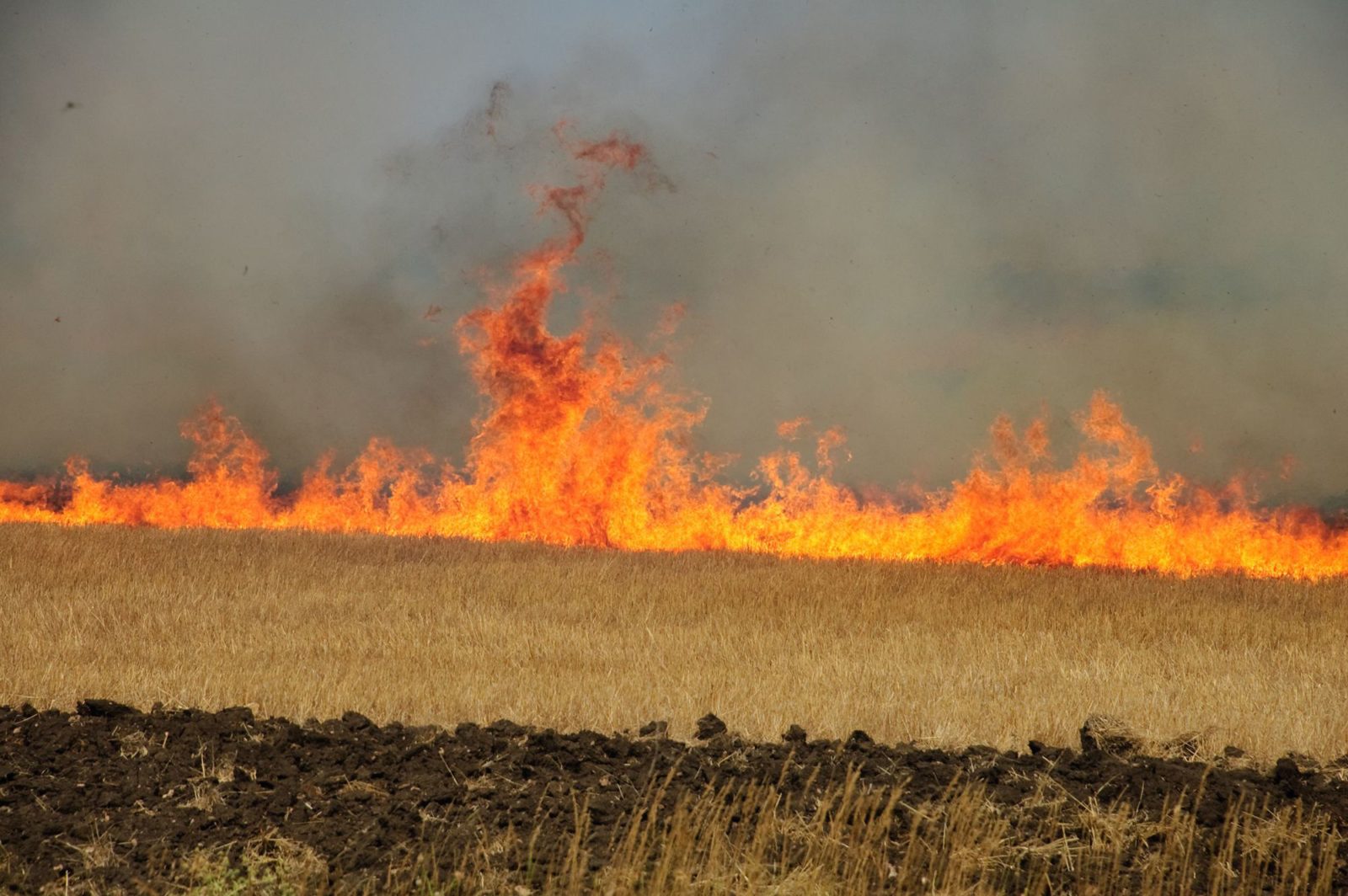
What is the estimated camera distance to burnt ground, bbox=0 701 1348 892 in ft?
19.6

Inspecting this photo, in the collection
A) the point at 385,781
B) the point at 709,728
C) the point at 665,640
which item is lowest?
the point at 385,781

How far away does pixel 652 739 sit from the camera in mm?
8000

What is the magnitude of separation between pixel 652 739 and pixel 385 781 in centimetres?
179

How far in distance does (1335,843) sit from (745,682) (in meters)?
4.94

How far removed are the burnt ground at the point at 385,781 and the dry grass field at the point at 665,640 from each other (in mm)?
869

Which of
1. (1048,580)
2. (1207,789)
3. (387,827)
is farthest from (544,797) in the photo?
(1048,580)

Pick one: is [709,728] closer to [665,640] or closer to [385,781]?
[385,781]

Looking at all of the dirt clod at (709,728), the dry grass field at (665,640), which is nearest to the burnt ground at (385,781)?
the dirt clod at (709,728)

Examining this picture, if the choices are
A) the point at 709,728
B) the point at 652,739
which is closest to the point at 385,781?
the point at 652,739

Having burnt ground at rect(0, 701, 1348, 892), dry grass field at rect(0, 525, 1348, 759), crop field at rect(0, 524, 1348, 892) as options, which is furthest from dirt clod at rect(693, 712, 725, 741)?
dry grass field at rect(0, 525, 1348, 759)

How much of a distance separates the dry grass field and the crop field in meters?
0.07

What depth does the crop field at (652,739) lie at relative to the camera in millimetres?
5844

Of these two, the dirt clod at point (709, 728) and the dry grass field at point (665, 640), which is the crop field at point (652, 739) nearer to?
the dry grass field at point (665, 640)

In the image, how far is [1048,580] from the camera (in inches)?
746
